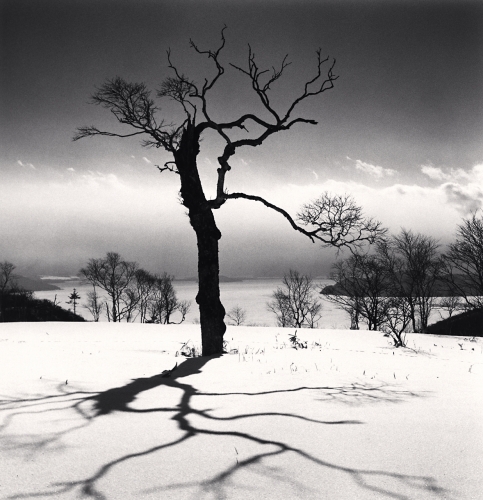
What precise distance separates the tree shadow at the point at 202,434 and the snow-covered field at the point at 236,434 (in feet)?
0.04

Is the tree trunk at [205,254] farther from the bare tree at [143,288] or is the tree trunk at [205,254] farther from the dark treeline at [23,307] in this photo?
the bare tree at [143,288]

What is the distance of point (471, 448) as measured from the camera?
7.97 feet

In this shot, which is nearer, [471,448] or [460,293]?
[471,448]

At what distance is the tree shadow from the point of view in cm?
191

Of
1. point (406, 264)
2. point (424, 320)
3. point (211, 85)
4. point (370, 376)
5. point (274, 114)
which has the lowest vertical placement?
point (424, 320)

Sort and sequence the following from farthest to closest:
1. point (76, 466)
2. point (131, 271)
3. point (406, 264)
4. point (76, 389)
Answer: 1. point (131, 271)
2. point (406, 264)
3. point (76, 389)
4. point (76, 466)

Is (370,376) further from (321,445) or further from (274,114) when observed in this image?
(274,114)

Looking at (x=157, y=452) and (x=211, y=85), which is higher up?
(x=211, y=85)

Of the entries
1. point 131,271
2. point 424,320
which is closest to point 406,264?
point 424,320

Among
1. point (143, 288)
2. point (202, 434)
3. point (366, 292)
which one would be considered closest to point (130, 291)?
point (143, 288)

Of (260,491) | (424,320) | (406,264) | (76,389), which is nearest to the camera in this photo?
(260,491)

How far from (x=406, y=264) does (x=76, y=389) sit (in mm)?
29924

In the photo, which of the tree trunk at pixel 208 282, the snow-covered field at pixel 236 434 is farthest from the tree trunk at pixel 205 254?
the snow-covered field at pixel 236 434

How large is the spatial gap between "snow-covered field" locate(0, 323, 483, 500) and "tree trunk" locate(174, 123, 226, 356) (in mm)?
2497
